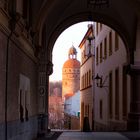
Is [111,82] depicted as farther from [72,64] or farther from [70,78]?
[72,64]

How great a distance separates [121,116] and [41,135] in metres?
9.22

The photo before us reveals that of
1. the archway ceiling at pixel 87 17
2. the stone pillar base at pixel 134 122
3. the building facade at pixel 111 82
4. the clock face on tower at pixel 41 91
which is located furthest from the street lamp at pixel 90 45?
the clock face on tower at pixel 41 91

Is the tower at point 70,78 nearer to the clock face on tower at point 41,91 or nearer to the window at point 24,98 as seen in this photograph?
the clock face on tower at point 41,91

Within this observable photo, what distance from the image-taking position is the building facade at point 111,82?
31062mm

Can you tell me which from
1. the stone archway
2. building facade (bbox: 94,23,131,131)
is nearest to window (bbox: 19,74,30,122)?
the stone archway

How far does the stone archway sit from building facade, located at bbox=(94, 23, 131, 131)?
1.31 m

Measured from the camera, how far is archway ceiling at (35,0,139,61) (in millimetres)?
27438

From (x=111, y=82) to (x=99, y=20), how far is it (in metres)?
7.41

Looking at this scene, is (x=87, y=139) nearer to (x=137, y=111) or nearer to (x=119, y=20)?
(x=137, y=111)

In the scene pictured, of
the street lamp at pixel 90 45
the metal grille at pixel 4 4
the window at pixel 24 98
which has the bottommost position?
the window at pixel 24 98

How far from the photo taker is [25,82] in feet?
61.8

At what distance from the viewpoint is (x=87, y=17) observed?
97.2ft

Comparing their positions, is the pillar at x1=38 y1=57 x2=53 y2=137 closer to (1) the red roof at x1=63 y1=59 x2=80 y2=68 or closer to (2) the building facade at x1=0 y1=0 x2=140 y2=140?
(2) the building facade at x1=0 y1=0 x2=140 y2=140

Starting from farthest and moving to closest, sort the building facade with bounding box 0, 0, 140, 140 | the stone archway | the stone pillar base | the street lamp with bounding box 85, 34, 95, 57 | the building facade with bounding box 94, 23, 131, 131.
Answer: the building facade with bounding box 94, 23, 131, 131, the street lamp with bounding box 85, 34, 95, 57, the stone pillar base, the stone archway, the building facade with bounding box 0, 0, 140, 140
